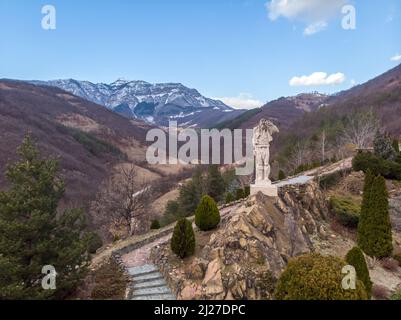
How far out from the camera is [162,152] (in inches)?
4697

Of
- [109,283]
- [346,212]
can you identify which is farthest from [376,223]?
[109,283]

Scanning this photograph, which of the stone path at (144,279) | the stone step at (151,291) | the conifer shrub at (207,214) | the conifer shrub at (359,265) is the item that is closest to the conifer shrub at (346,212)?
the conifer shrub at (207,214)

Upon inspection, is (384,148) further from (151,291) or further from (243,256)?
(151,291)

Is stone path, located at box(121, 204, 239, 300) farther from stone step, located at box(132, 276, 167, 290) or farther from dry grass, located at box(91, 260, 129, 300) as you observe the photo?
dry grass, located at box(91, 260, 129, 300)

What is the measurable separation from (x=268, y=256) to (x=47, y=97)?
181 metres

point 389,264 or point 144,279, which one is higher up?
point 144,279

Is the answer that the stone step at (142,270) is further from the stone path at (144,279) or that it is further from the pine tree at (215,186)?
the pine tree at (215,186)

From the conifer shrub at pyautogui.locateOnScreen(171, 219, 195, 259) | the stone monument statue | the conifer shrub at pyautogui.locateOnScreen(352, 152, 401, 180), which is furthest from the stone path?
the conifer shrub at pyautogui.locateOnScreen(352, 152, 401, 180)

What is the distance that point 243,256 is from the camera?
11812 mm

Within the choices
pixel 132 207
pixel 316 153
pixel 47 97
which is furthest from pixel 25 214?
pixel 47 97

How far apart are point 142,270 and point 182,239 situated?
6.16 feet

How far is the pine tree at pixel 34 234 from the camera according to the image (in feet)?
32.3

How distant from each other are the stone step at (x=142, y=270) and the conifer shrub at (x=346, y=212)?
439 inches
